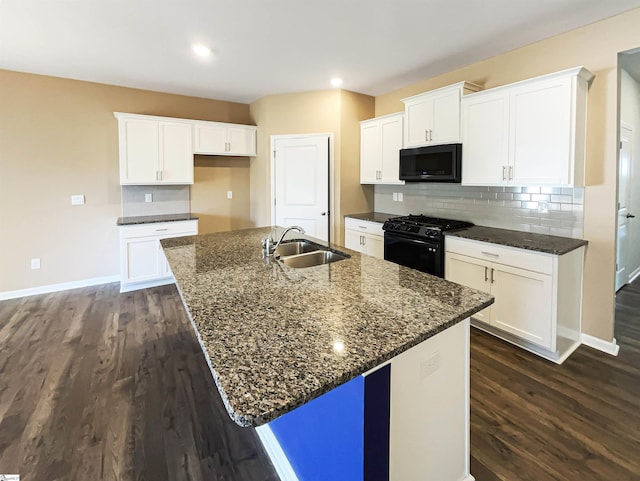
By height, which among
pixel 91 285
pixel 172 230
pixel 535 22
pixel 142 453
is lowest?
pixel 142 453

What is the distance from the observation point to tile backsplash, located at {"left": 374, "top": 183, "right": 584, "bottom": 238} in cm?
290

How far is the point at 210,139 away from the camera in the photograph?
4.86m

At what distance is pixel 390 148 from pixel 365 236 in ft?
3.75

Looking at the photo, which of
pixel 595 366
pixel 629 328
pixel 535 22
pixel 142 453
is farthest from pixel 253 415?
pixel 629 328

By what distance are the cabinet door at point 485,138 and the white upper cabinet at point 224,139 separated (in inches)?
122

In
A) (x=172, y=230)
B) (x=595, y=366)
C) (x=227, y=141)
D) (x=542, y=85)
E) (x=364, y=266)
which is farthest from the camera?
(x=227, y=141)

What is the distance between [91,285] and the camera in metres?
4.52

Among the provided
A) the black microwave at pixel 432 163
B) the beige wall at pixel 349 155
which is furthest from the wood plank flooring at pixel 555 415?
the beige wall at pixel 349 155

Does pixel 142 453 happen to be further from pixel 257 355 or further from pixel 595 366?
pixel 595 366

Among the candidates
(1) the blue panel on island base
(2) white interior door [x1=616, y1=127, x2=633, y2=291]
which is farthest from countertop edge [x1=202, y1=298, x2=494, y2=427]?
(2) white interior door [x1=616, y1=127, x2=633, y2=291]

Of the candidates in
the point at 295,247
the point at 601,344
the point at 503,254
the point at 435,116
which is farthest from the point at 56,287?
the point at 601,344

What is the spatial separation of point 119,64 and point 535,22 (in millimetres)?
4019

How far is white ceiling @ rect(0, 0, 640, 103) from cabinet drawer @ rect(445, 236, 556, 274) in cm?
181

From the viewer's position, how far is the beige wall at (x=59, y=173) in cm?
396
